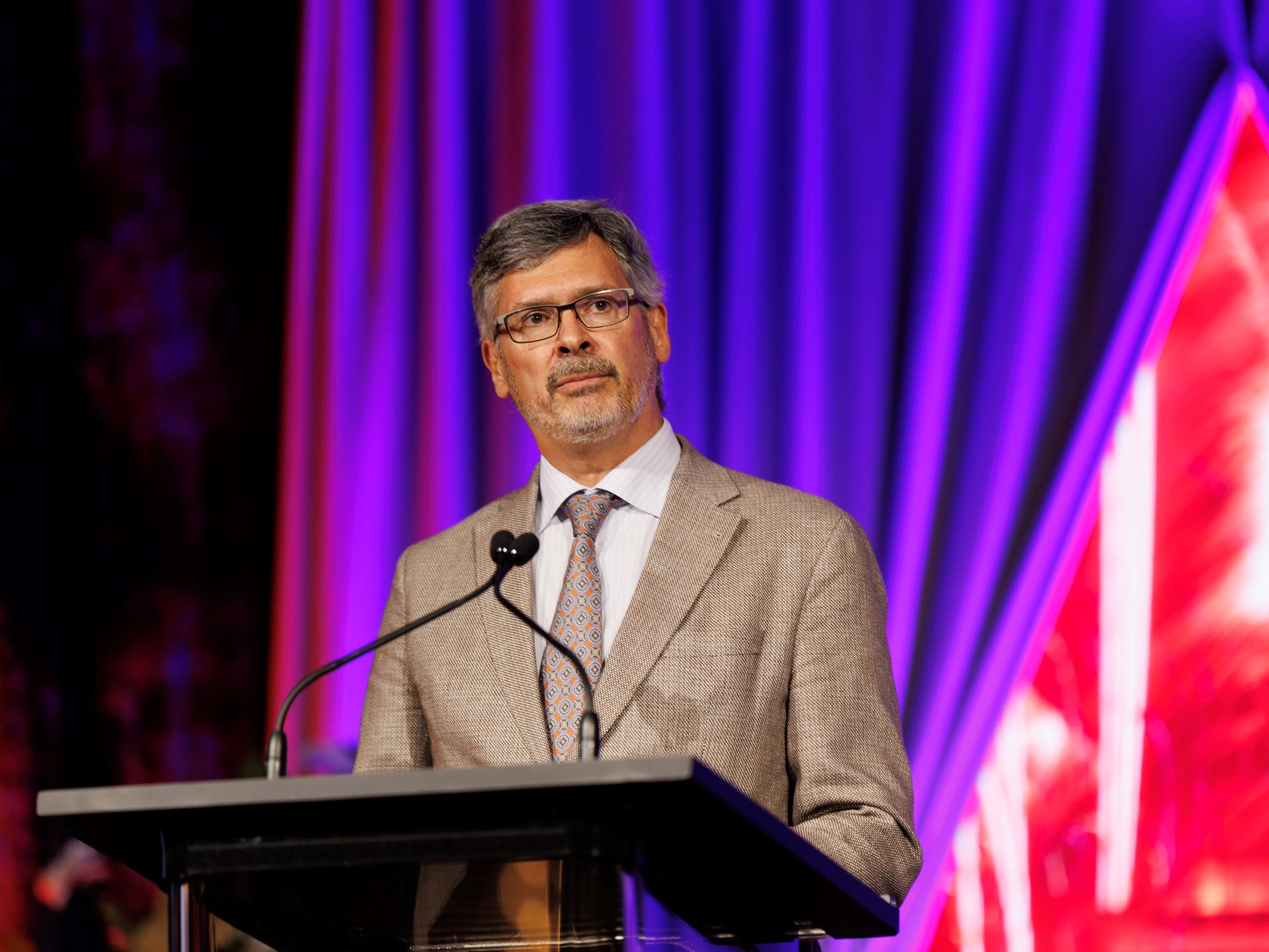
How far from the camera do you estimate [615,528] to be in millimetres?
2293

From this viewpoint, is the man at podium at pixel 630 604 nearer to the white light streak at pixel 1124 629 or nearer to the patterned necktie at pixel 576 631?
the patterned necktie at pixel 576 631

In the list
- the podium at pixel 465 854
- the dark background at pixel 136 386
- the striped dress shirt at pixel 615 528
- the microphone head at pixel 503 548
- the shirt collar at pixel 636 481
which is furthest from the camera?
the dark background at pixel 136 386

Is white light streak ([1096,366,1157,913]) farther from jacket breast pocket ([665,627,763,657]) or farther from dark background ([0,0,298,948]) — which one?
dark background ([0,0,298,948])

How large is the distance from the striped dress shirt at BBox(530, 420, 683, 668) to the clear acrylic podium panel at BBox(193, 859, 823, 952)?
29.9 inches

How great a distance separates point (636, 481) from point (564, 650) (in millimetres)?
853

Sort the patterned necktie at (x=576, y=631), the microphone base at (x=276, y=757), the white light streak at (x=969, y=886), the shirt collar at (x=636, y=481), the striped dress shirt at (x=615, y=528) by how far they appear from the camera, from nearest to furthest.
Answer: the microphone base at (x=276, y=757) < the patterned necktie at (x=576, y=631) < the striped dress shirt at (x=615, y=528) < the shirt collar at (x=636, y=481) < the white light streak at (x=969, y=886)

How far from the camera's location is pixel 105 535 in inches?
149

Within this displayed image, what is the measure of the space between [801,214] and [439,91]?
107 centimetres

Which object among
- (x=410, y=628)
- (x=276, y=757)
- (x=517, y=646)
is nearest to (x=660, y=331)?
(x=517, y=646)

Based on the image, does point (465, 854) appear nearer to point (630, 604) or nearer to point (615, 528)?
point (630, 604)

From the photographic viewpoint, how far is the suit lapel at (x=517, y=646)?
2039mm

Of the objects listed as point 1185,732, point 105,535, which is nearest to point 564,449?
point 1185,732

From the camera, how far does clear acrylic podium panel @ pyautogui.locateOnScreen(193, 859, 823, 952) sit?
124cm

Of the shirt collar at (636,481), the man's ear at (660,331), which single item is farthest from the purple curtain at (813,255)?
the shirt collar at (636,481)
